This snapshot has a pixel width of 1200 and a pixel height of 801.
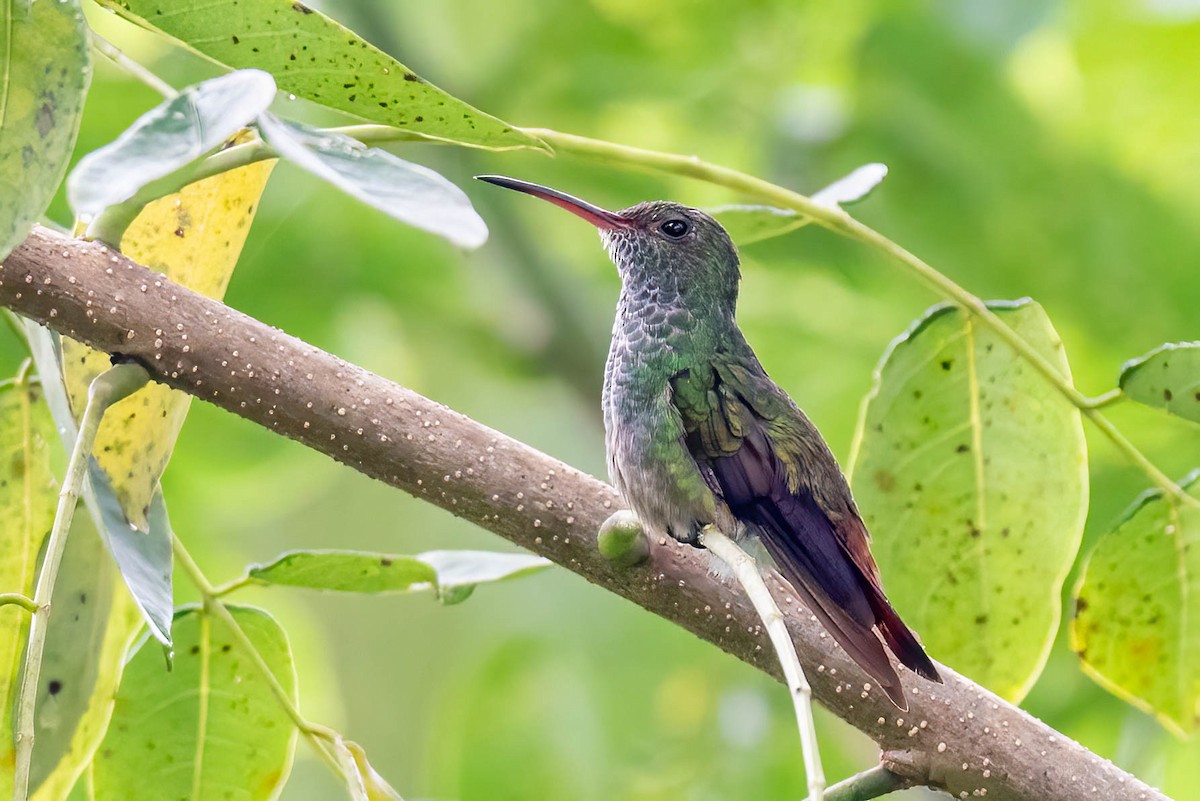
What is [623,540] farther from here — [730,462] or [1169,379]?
[1169,379]

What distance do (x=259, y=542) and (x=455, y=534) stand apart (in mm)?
1125

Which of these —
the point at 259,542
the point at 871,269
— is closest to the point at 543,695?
the point at 871,269

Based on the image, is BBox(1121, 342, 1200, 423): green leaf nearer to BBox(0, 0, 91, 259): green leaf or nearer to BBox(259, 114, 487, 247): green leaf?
BBox(259, 114, 487, 247): green leaf

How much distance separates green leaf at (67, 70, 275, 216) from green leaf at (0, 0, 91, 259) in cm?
10

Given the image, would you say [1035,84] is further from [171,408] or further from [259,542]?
[259,542]

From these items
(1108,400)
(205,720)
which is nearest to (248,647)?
(205,720)

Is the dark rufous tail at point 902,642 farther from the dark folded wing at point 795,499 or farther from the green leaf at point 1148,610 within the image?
Answer: the green leaf at point 1148,610

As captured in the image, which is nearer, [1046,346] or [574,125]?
[1046,346]

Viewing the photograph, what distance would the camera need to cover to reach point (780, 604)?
1.39 metres

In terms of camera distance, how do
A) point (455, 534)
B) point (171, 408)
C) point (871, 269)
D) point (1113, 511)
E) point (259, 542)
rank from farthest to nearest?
point (259, 542), point (455, 534), point (871, 269), point (1113, 511), point (171, 408)

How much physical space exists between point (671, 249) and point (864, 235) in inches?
18.8

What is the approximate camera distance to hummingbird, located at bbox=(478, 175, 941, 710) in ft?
4.30

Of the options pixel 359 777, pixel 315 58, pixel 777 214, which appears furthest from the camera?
pixel 777 214

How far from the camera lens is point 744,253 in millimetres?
2660
